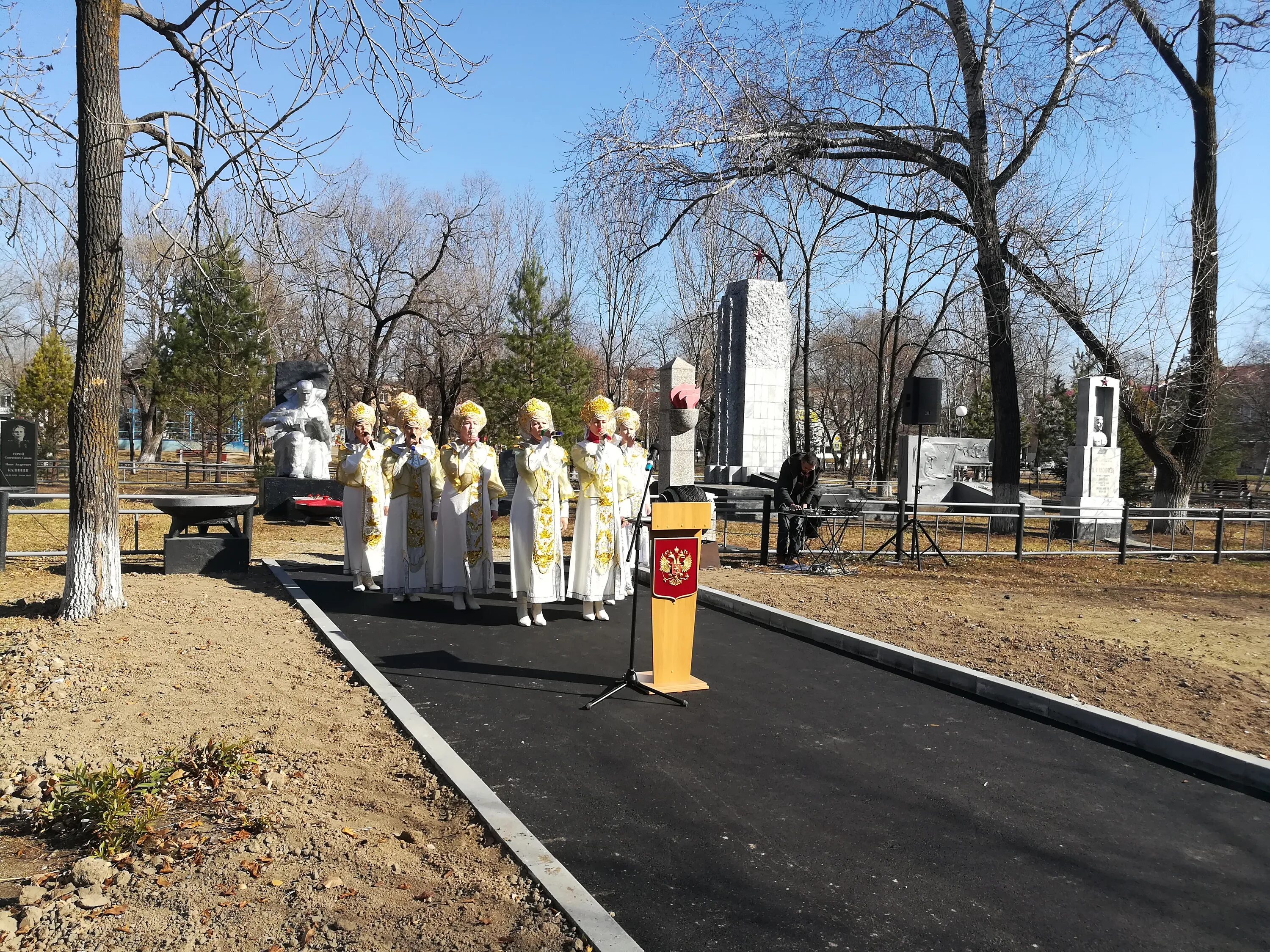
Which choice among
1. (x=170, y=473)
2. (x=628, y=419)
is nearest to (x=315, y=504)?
(x=628, y=419)

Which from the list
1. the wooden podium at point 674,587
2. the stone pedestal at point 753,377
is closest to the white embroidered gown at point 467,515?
the wooden podium at point 674,587

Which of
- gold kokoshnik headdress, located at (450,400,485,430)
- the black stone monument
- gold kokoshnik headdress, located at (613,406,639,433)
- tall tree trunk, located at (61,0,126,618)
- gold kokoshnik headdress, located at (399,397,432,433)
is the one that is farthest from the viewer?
the black stone monument

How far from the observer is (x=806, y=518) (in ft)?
46.9

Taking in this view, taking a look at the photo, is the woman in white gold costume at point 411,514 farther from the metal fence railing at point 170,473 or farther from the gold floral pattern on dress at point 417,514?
the metal fence railing at point 170,473

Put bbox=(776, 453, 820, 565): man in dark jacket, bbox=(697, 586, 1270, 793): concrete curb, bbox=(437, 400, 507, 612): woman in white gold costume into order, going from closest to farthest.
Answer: bbox=(697, 586, 1270, 793): concrete curb
bbox=(437, 400, 507, 612): woman in white gold costume
bbox=(776, 453, 820, 565): man in dark jacket

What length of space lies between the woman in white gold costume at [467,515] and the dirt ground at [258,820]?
2.13m

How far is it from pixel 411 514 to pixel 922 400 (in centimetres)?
732

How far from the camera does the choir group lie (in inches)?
337

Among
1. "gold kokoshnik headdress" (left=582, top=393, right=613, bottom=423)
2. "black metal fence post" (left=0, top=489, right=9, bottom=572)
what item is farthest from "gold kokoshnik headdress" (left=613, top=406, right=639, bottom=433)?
"black metal fence post" (left=0, top=489, right=9, bottom=572)

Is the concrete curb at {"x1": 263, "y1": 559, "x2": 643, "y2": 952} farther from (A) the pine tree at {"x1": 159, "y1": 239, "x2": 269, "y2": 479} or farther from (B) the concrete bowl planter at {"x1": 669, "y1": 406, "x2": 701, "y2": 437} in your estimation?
(A) the pine tree at {"x1": 159, "y1": 239, "x2": 269, "y2": 479}

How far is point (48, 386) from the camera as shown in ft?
125

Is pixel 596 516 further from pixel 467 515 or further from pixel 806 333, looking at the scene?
pixel 806 333

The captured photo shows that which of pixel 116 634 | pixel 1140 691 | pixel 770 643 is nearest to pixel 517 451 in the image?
pixel 770 643

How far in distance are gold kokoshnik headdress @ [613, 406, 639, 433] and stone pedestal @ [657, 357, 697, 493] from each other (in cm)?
504
